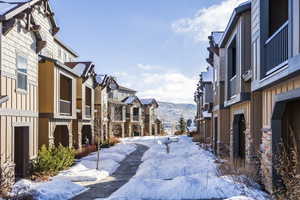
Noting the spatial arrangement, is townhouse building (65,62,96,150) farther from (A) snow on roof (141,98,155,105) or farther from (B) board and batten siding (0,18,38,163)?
(A) snow on roof (141,98,155,105)

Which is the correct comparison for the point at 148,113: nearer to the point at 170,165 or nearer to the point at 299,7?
the point at 170,165

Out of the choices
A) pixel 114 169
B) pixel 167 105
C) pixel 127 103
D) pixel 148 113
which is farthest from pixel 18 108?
pixel 167 105

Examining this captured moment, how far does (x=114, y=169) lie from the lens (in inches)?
701

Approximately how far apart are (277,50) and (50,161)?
11.3 metres

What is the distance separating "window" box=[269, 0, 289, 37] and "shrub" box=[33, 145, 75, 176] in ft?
36.1

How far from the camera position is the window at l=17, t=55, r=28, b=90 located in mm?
13164

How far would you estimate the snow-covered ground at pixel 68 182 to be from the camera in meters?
10.7

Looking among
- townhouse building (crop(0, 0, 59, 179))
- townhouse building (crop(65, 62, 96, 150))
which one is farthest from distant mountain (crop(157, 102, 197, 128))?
townhouse building (crop(0, 0, 59, 179))

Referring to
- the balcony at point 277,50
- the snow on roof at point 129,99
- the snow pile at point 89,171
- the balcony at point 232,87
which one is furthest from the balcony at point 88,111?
the snow on roof at point 129,99

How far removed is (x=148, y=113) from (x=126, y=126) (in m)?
8.04

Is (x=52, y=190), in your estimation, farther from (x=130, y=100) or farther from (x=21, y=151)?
(x=130, y=100)

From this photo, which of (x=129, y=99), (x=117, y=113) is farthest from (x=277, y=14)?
(x=129, y=99)

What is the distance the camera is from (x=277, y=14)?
9.76 metres

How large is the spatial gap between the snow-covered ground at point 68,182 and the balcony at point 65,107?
10.2 feet
